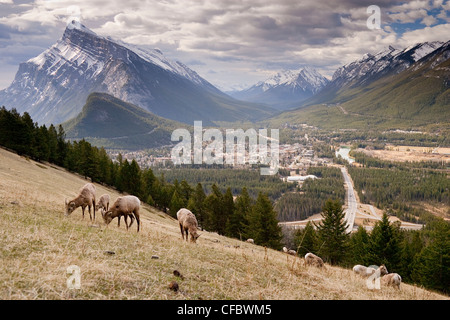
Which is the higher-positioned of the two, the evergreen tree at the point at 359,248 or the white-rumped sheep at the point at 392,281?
the white-rumped sheep at the point at 392,281

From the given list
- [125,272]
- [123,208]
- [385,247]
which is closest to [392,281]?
[125,272]

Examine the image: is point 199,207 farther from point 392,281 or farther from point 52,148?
point 392,281

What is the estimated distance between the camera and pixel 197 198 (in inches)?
2785

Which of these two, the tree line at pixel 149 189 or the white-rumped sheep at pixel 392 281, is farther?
the tree line at pixel 149 189

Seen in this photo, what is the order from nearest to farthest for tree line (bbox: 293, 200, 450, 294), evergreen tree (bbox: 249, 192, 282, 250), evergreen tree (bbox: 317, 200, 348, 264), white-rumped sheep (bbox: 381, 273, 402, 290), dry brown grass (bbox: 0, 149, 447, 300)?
dry brown grass (bbox: 0, 149, 447, 300) → white-rumped sheep (bbox: 381, 273, 402, 290) → tree line (bbox: 293, 200, 450, 294) → evergreen tree (bbox: 317, 200, 348, 264) → evergreen tree (bbox: 249, 192, 282, 250)

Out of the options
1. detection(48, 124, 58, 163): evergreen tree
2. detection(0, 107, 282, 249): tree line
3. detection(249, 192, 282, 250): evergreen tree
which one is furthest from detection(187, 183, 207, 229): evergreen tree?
detection(48, 124, 58, 163): evergreen tree

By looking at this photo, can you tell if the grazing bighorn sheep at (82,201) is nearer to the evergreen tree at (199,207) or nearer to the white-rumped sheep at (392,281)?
the white-rumped sheep at (392,281)

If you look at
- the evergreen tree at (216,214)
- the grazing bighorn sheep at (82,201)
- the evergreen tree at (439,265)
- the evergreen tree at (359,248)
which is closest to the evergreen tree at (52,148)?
the evergreen tree at (216,214)

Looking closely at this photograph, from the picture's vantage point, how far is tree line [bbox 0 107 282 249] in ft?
165

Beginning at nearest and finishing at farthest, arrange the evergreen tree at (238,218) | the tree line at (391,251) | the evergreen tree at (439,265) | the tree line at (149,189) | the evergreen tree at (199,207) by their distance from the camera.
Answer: the evergreen tree at (439,265) → the tree line at (391,251) → the tree line at (149,189) → the evergreen tree at (238,218) → the evergreen tree at (199,207)

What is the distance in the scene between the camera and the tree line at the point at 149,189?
165 feet

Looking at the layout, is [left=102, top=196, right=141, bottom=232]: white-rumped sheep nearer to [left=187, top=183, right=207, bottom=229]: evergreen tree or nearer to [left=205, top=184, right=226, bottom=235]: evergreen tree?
[left=205, top=184, right=226, bottom=235]: evergreen tree
